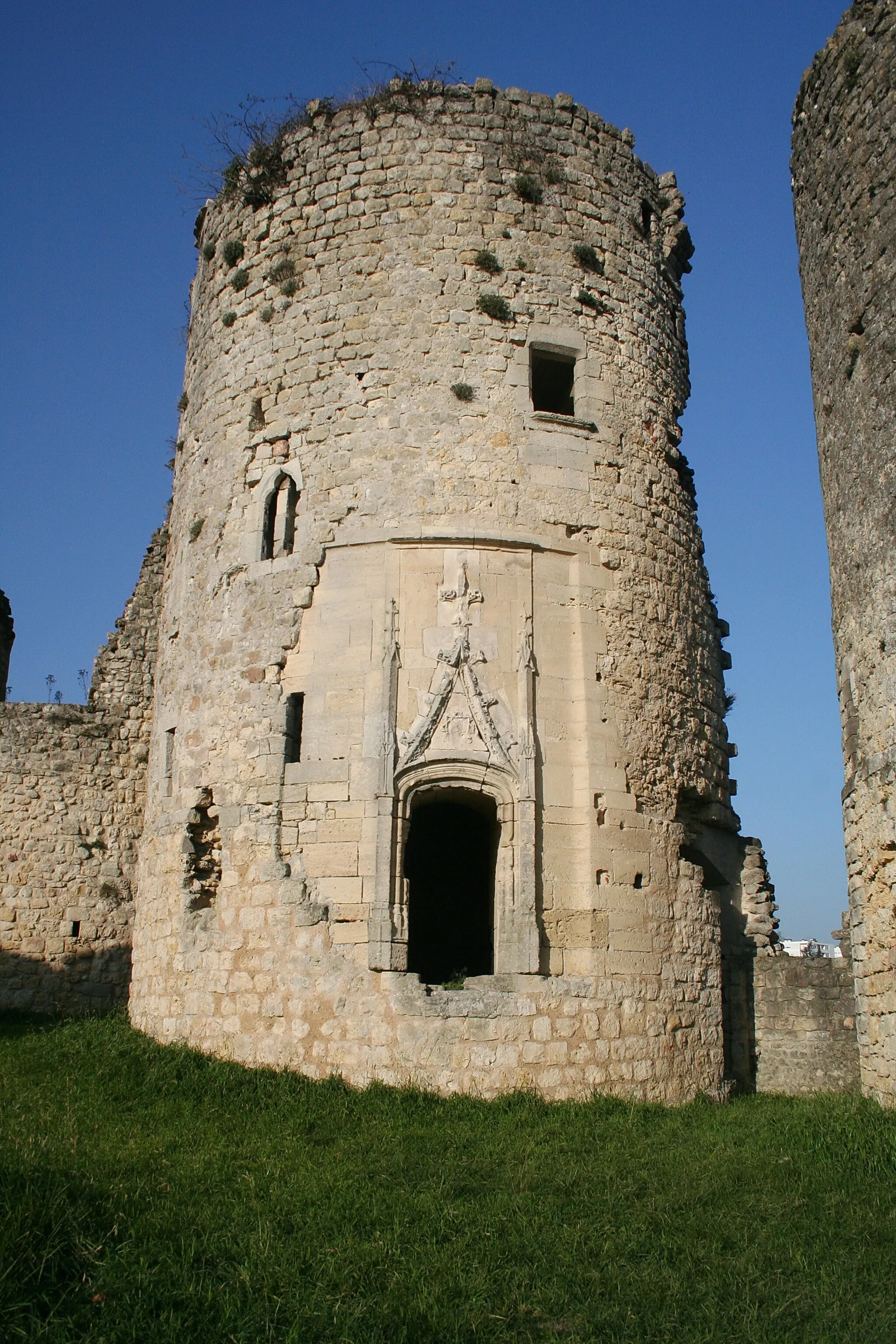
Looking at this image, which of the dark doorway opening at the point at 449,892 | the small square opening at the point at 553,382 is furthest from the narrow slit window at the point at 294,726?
the small square opening at the point at 553,382

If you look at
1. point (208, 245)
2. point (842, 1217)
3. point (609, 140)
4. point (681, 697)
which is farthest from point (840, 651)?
point (208, 245)

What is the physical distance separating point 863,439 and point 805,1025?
582cm

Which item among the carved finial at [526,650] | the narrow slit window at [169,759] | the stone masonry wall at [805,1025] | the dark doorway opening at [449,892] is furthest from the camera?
the dark doorway opening at [449,892]

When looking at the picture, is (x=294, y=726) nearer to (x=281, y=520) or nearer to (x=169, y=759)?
(x=169, y=759)

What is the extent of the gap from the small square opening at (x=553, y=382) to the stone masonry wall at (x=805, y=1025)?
248 inches

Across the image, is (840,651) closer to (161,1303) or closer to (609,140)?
(609,140)

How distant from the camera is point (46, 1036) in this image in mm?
12961

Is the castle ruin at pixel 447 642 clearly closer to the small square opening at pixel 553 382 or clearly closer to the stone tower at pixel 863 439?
the small square opening at pixel 553 382

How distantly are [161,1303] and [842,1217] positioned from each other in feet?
13.2

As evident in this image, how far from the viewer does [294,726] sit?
11859mm

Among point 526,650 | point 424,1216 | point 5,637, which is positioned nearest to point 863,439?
point 526,650

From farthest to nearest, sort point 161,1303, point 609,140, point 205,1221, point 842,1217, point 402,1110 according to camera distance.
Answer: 1. point 609,140
2. point 402,1110
3. point 842,1217
4. point 205,1221
5. point 161,1303

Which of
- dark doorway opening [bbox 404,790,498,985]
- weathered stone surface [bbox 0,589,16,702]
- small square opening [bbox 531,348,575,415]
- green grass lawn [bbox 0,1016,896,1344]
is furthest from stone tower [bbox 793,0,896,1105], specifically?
weathered stone surface [bbox 0,589,16,702]

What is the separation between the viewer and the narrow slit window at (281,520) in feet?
41.5
